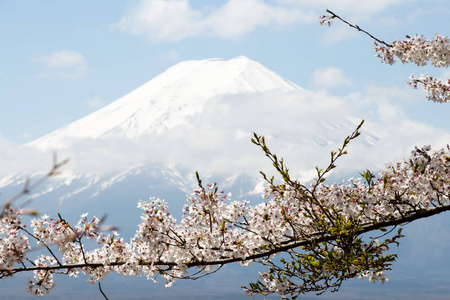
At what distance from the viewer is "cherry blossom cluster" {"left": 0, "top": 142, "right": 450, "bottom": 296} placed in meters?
6.80

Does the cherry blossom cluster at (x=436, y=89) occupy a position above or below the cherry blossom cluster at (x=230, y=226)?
above

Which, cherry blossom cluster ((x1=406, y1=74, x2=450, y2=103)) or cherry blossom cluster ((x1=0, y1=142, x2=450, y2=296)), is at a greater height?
cherry blossom cluster ((x1=406, y1=74, x2=450, y2=103))

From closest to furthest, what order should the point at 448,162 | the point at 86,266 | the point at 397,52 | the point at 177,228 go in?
1. the point at 448,162
2. the point at 86,266
3. the point at 177,228
4. the point at 397,52

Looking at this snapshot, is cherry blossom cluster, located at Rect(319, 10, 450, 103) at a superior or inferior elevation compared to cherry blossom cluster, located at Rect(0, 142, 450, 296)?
superior

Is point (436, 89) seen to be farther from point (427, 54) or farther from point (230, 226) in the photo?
point (230, 226)

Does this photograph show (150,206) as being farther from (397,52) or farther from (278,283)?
(397,52)

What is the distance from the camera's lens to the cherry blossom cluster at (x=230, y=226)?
6.80 meters

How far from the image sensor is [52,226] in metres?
7.06

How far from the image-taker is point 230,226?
787 cm

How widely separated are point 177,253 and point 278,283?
173 centimetres

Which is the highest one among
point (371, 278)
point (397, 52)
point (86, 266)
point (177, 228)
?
point (397, 52)

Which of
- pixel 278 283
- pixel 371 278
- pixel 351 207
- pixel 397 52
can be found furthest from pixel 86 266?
pixel 397 52

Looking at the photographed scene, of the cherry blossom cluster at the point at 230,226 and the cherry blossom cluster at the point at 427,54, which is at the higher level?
the cherry blossom cluster at the point at 427,54

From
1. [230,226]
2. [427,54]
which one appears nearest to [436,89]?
[427,54]
